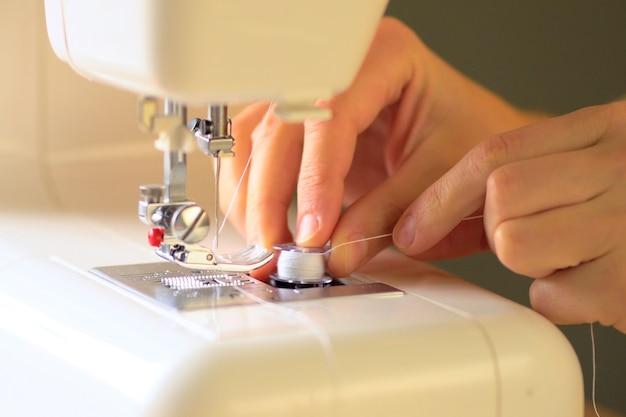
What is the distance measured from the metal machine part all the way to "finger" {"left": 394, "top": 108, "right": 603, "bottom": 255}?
0.15 m

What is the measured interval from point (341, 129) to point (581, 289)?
23cm

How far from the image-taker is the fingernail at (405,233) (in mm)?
770

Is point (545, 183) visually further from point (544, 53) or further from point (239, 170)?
point (544, 53)

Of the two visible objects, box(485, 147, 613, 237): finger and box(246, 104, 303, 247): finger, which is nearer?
box(485, 147, 613, 237): finger

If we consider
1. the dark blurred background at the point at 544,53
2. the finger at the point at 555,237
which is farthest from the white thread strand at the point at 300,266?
the dark blurred background at the point at 544,53

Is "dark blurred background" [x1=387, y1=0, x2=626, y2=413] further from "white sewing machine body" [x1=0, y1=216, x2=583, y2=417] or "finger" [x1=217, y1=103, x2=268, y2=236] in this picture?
"white sewing machine body" [x1=0, y1=216, x2=583, y2=417]

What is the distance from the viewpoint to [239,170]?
0.90 metres

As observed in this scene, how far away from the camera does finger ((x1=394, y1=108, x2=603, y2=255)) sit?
72cm

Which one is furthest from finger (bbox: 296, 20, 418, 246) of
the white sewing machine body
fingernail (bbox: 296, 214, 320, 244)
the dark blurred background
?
the dark blurred background

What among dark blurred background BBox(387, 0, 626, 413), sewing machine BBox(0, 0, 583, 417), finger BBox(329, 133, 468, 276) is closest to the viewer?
sewing machine BBox(0, 0, 583, 417)

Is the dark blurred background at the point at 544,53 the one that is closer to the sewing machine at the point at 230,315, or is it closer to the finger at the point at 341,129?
the finger at the point at 341,129

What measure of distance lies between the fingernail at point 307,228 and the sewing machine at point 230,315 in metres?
0.06

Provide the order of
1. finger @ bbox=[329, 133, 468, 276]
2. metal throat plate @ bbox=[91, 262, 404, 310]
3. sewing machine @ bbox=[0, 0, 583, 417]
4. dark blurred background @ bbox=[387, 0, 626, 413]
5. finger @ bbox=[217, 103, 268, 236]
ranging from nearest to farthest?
sewing machine @ bbox=[0, 0, 583, 417]
metal throat plate @ bbox=[91, 262, 404, 310]
finger @ bbox=[329, 133, 468, 276]
finger @ bbox=[217, 103, 268, 236]
dark blurred background @ bbox=[387, 0, 626, 413]

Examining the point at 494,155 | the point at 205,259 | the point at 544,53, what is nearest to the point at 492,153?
the point at 494,155
